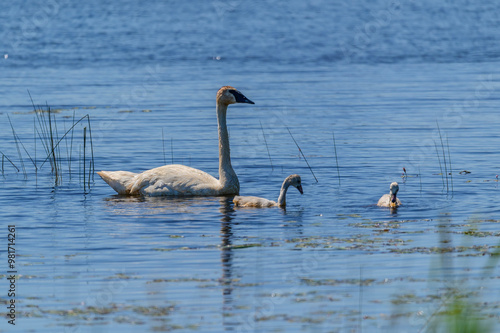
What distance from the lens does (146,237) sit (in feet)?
41.5

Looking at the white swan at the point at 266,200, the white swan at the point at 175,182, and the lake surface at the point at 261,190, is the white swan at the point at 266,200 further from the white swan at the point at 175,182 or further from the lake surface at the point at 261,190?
the white swan at the point at 175,182

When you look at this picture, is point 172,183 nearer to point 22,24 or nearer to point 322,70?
point 322,70

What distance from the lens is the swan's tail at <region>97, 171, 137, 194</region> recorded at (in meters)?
16.4

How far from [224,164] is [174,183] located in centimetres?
96

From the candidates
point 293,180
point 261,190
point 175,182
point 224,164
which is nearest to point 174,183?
point 175,182

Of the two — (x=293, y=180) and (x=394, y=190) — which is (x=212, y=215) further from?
(x=394, y=190)

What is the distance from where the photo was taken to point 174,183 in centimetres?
1617

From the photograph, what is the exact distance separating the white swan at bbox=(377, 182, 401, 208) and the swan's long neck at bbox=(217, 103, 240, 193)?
275 centimetres

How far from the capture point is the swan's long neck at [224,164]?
53.5 ft

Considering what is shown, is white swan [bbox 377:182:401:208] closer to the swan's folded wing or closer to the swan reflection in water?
the swan reflection in water

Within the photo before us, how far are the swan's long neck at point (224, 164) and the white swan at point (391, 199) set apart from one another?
2753 mm

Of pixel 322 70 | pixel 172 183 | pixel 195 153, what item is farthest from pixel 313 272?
pixel 322 70

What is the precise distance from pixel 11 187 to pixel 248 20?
44.2m

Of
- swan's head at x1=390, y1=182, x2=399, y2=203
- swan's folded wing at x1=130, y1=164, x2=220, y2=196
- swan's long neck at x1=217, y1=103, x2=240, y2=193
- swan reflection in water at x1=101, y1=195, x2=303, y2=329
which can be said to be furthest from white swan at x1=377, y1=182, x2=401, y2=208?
swan's folded wing at x1=130, y1=164, x2=220, y2=196
